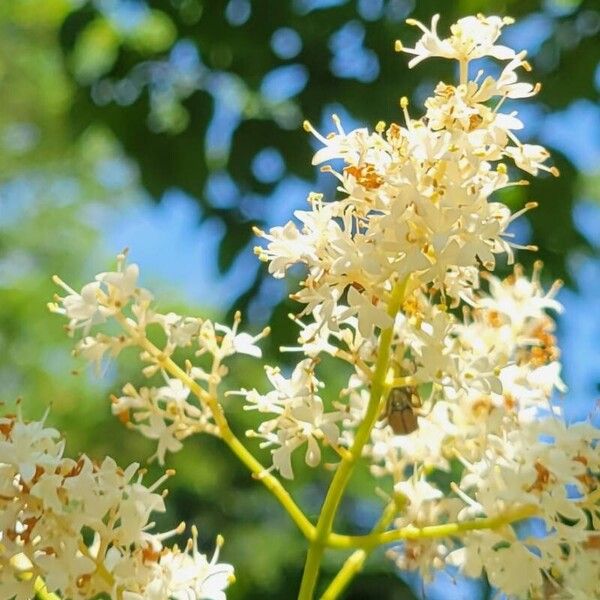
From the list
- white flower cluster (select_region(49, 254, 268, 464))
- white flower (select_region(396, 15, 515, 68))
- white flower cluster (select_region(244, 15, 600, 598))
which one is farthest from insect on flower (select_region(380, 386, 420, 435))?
white flower (select_region(396, 15, 515, 68))

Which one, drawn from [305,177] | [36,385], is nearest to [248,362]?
[305,177]

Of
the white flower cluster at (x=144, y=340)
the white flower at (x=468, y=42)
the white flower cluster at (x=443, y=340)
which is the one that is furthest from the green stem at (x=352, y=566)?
the white flower at (x=468, y=42)

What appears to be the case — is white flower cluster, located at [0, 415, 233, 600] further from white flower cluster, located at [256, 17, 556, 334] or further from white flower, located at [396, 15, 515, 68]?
white flower, located at [396, 15, 515, 68]

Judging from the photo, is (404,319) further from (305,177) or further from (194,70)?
(194,70)

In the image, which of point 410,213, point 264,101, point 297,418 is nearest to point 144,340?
point 297,418

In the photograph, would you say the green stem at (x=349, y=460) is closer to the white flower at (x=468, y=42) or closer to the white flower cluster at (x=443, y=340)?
the white flower cluster at (x=443, y=340)

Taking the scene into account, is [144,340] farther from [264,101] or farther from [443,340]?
[264,101]
